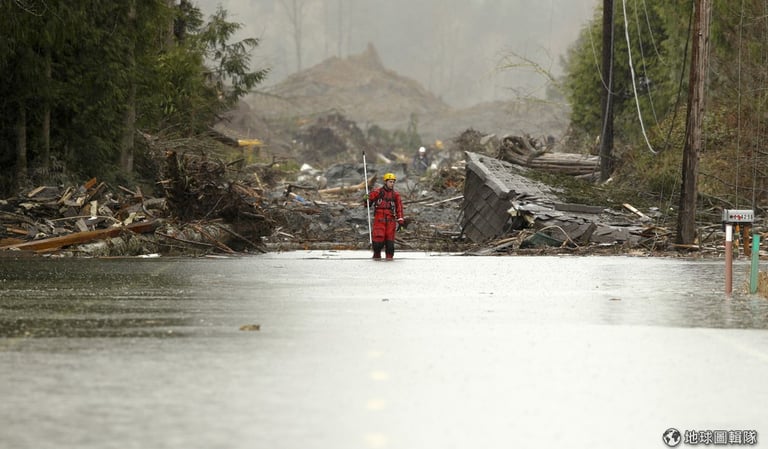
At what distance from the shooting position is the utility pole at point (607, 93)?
3725cm

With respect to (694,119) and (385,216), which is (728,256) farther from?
(694,119)

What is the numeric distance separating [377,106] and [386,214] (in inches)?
4210

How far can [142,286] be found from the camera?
613 inches

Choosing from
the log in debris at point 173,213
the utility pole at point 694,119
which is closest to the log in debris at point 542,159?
the utility pole at point 694,119

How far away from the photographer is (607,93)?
38.0m

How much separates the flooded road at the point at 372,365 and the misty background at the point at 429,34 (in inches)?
5853

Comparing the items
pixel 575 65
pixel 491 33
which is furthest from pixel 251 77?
pixel 491 33

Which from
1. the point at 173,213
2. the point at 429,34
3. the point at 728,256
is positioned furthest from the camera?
the point at 429,34

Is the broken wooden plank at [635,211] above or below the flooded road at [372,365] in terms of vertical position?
above

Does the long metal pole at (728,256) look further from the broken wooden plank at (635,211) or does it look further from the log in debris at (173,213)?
the broken wooden plank at (635,211)

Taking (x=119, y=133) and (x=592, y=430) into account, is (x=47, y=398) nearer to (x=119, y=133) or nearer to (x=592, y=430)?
(x=592, y=430)

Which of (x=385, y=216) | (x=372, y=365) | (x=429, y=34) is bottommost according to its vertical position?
(x=372, y=365)

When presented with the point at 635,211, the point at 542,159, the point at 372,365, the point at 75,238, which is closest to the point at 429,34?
the point at 542,159

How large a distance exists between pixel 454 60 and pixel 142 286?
520ft
